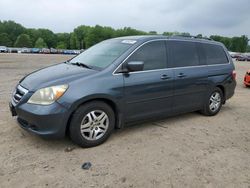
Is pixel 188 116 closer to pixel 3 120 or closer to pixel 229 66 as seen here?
pixel 229 66

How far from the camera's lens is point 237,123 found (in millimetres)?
5289

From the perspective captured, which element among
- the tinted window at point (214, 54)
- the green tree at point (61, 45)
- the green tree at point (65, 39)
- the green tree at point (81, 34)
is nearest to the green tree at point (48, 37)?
the green tree at point (65, 39)

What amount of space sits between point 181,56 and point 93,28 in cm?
10912

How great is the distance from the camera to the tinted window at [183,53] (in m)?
4.80

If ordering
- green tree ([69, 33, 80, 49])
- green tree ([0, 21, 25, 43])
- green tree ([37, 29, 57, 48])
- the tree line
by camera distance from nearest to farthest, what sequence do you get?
the tree line < green tree ([69, 33, 80, 49]) < green tree ([0, 21, 25, 43]) < green tree ([37, 29, 57, 48])

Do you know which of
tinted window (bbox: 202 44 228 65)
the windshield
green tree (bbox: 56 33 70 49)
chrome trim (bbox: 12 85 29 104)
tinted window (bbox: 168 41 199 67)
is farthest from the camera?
green tree (bbox: 56 33 70 49)

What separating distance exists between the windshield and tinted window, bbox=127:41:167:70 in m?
0.22

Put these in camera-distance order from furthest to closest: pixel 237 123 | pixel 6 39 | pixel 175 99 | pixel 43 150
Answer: pixel 6 39 < pixel 237 123 < pixel 175 99 < pixel 43 150

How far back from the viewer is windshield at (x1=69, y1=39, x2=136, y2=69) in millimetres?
4172

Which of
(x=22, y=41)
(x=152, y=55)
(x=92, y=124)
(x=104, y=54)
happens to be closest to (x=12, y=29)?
(x=22, y=41)

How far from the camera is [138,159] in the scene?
3496 millimetres

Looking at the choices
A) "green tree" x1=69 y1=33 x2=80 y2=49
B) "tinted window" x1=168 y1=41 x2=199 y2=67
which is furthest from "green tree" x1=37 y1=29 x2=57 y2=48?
"tinted window" x1=168 y1=41 x2=199 y2=67

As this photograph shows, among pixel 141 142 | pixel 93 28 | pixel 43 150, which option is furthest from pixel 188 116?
pixel 93 28

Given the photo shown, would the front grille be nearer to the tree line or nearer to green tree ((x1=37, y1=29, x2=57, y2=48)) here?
the tree line
